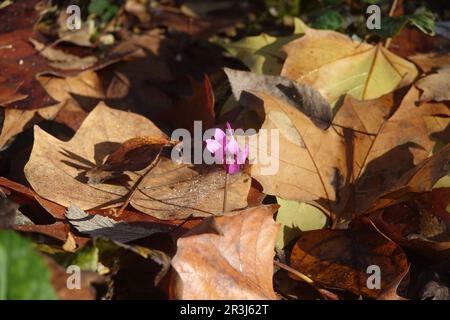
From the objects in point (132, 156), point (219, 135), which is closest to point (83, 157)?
point (132, 156)

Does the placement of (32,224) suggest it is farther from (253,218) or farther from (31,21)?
(31,21)

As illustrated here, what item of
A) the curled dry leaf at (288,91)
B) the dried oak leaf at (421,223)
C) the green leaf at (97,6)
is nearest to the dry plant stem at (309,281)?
the dried oak leaf at (421,223)

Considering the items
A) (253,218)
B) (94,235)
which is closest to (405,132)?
(253,218)

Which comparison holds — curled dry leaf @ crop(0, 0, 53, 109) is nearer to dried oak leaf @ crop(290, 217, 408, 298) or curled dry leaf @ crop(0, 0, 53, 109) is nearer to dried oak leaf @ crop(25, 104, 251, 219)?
dried oak leaf @ crop(25, 104, 251, 219)

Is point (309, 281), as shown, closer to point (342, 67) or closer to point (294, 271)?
point (294, 271)

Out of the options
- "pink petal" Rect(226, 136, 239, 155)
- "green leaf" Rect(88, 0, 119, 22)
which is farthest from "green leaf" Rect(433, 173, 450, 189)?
"green leaf" Rect(88, 0, 119, 22)

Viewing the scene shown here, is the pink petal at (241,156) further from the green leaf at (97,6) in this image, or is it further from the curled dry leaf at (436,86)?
the green leaf at (97,6)
